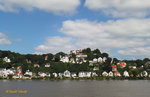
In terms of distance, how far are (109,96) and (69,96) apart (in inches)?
510

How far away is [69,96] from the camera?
79.4 metres

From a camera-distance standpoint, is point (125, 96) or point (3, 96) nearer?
point (3, 96)

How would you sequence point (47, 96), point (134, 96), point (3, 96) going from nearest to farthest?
point (3, 96)
point (47, 96)
point (134, 96)

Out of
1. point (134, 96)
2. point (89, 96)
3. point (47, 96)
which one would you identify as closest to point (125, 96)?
point (134, 96)

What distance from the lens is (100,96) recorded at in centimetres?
8375

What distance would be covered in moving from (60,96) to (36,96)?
6.71 metres

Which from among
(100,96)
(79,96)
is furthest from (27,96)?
(100,96)

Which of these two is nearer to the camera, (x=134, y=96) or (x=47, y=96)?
(x=47, y=96)

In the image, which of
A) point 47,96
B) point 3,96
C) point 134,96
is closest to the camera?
point 3,96

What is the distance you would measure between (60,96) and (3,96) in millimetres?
15761

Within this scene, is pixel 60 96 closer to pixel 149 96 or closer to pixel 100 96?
pixel 100 96

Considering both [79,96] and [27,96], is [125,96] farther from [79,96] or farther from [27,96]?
[27,96]

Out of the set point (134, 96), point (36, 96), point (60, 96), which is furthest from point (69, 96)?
point (134, 96)

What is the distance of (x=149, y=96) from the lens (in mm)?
87500
